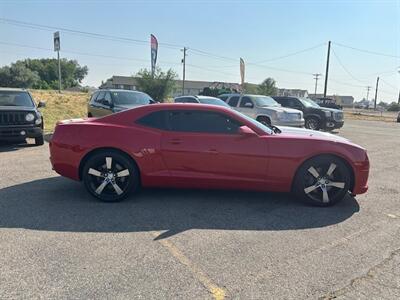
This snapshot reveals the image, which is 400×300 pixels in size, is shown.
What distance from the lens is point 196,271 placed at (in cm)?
307

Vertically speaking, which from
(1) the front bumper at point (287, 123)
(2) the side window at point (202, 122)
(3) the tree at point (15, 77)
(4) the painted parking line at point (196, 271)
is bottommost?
(4) the painted parking line at point (196, 271)

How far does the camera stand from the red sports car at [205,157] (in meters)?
4.75

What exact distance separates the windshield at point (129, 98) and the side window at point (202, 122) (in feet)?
20.2

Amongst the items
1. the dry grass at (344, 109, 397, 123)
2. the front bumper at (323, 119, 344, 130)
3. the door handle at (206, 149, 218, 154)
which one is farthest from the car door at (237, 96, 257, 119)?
the dry grass at (344, 109, 397, 123)

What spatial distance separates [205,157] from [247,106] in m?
9.60

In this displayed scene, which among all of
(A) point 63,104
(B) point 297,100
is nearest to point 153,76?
(A) point 63,104

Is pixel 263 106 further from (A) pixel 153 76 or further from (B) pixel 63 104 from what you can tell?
(A) pixel 153 76

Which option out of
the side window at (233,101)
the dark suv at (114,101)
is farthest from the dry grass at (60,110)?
the side window at (233,101)

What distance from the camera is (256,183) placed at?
4.80 m

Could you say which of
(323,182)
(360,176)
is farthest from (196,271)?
(360,176)

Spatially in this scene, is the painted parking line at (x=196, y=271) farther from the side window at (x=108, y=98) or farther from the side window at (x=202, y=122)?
the side window at (x=108, y=98)

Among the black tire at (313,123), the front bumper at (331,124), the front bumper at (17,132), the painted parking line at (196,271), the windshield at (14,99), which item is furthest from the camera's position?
the black tire at (313,123)

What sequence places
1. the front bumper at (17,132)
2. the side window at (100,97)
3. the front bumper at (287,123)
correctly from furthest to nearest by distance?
the front bumper at (287,123)
the side window at (100,97)
the front bumper at (17,132)

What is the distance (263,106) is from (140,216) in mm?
10331
